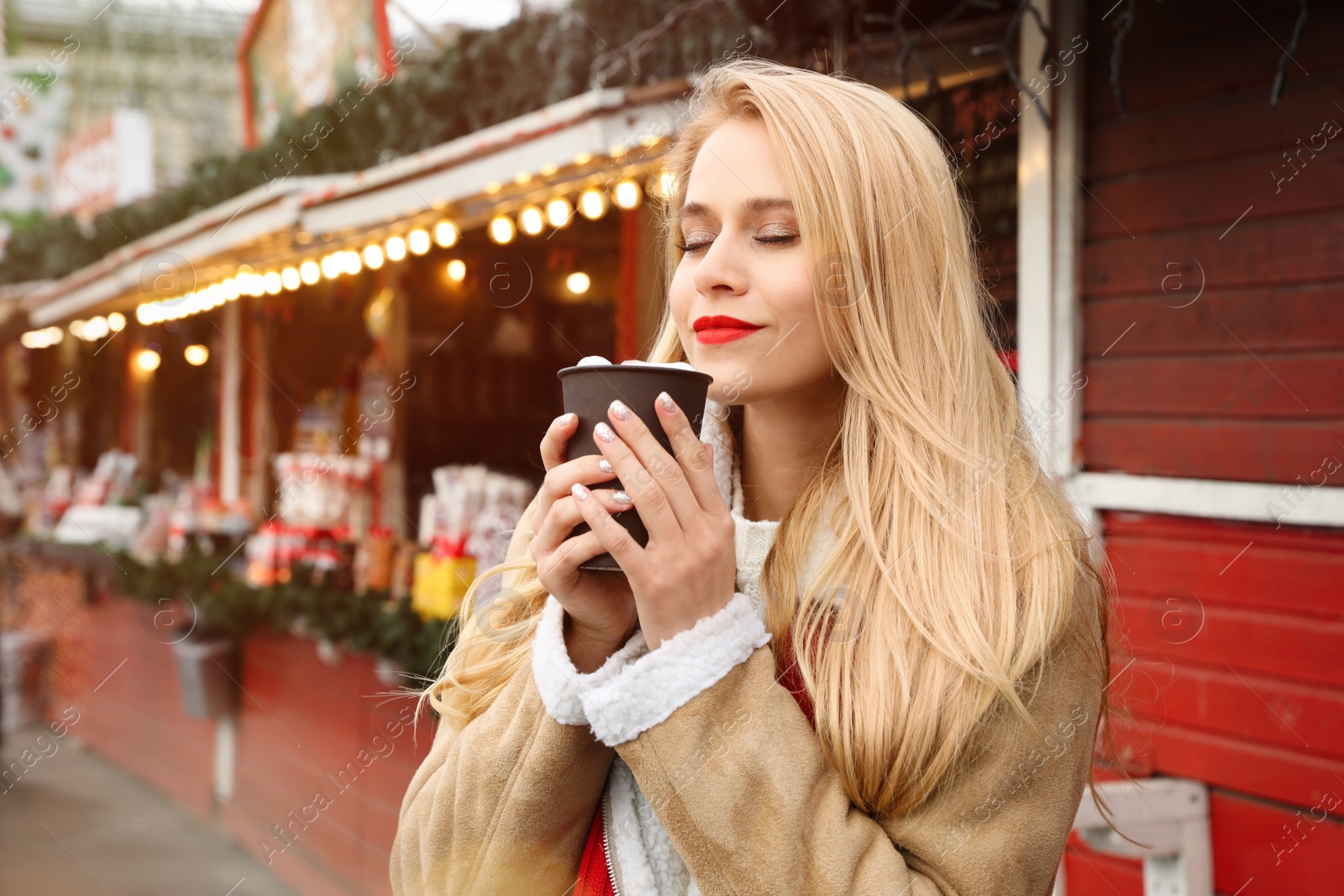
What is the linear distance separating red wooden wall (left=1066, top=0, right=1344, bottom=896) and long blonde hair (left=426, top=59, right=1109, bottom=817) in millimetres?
1642

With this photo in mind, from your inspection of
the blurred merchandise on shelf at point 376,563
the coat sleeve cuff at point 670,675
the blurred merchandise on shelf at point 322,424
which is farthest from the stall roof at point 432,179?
the coat sleeve cuff at point 670,675

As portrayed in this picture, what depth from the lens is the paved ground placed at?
5.42 meters

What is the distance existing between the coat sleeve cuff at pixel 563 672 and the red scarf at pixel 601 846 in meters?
0.18

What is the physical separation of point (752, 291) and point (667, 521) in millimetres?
336

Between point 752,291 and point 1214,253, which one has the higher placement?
point 1214,253

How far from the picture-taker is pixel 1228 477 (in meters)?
3.03

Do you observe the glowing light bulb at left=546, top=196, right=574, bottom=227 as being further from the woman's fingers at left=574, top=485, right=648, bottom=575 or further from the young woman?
the woman's fingers at left=574, top=485, right=648, bottom=575

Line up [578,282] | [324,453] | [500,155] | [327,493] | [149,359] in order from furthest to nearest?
[149,359]
[324,453]
[578,282]
[327,493]
[500,155]

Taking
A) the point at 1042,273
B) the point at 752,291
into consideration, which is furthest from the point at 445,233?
the point at 752,291

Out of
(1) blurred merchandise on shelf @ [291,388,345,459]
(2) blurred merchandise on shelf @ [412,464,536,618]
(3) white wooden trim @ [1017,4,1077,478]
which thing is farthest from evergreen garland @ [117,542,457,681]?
(3) white wooden trim @ [1017,4,1077,478]

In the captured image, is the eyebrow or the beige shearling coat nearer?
the beige shearling coat

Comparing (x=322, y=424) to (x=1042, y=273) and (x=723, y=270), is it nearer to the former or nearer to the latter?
(x=1042, y=273)

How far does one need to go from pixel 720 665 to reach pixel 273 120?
7460mm

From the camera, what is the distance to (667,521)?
3.53ft
